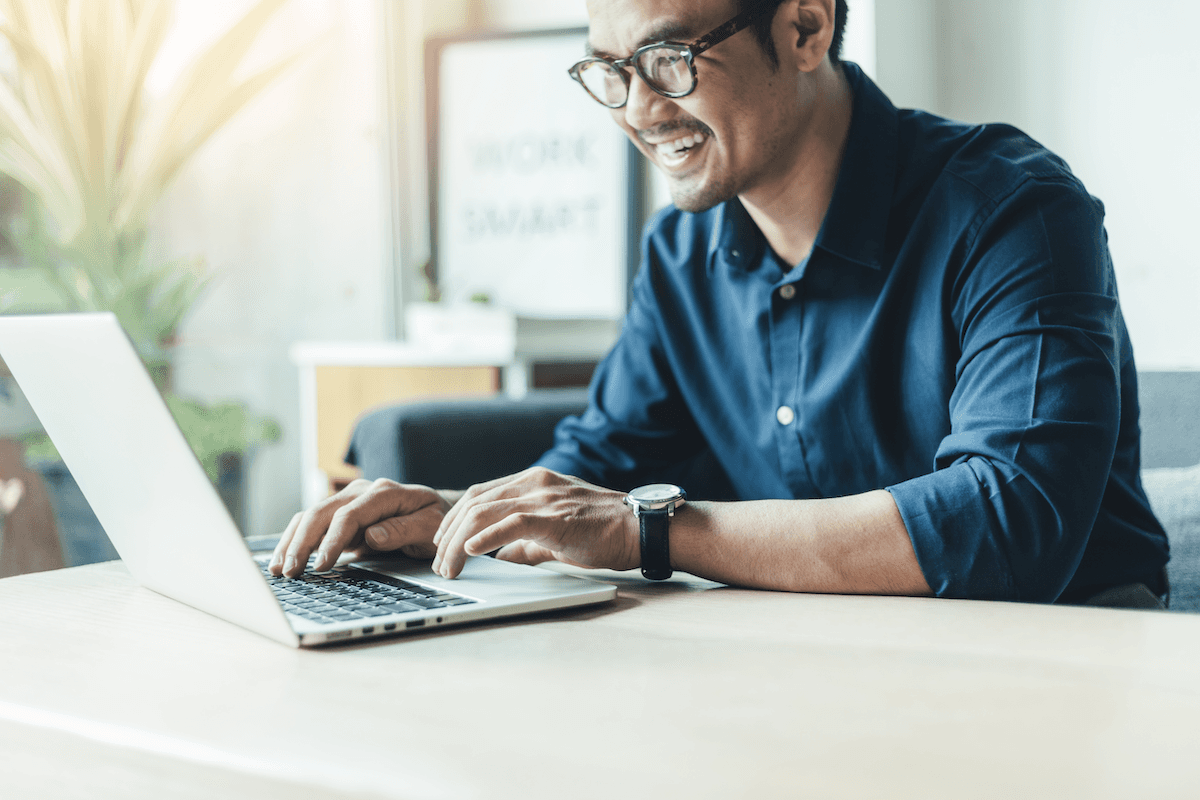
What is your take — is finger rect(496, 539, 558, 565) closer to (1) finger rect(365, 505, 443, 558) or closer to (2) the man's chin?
(1) finger rect(365, 505, 443, 558)

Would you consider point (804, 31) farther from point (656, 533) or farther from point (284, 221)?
point (284, 221)

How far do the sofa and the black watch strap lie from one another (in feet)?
2.64

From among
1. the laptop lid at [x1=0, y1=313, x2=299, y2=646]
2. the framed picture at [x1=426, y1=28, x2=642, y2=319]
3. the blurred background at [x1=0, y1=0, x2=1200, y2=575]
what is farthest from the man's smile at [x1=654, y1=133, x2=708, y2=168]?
the framed picture at [x1=426, y1=28, x2=642, y2=319]

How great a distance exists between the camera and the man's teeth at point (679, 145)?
1.20 metres

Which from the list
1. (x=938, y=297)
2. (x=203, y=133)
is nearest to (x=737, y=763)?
(x=938, y=297)

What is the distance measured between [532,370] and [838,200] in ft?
4.83

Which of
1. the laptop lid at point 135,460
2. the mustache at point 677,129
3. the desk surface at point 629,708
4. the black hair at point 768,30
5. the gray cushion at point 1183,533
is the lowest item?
the gray cushion at point 1183,533

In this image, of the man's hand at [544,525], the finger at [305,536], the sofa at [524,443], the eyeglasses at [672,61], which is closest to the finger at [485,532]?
the man's hand at [544,525]

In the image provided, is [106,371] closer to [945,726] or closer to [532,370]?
[945,726]

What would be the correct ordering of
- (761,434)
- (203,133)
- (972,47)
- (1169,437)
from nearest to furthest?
(761,434) < (1169,437) < (972,47) < (203,133)

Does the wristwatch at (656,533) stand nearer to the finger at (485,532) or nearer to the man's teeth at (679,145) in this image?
the finger at (485,532)

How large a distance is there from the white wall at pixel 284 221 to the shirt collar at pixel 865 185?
195cm

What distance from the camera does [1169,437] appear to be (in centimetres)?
145

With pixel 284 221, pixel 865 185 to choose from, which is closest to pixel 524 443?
pixel 865 185
